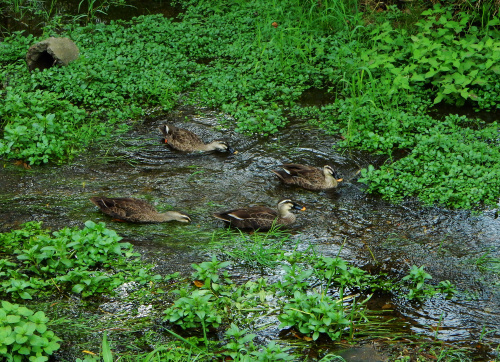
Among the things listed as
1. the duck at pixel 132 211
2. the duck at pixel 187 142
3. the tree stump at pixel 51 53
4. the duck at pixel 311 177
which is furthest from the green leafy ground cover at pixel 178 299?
the tree stump at pixel 51 53

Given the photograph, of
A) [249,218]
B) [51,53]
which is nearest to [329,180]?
[249,218]

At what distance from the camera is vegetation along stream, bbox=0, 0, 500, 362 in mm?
5531

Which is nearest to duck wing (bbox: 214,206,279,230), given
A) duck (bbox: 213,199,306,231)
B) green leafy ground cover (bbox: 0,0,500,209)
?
duck (bbox: 213,199,306,231)

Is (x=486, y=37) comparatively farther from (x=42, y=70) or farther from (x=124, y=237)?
(x=42, y=70)

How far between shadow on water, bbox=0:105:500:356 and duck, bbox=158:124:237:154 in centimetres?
11

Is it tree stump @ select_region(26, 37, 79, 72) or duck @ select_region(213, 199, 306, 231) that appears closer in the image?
duck @ select_region(213, 199, 306, 231)

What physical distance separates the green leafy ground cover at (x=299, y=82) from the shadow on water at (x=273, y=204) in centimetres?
37

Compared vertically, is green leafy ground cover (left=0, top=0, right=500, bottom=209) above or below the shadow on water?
above

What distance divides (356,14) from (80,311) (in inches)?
340

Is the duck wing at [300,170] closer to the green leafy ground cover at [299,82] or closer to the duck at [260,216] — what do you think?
the green leafy ground cover at [299,82]

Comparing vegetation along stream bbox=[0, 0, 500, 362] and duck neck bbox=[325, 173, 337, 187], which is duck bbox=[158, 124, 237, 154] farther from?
duck neck bbox=[325, 173, 337, 187]

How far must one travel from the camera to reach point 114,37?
12.6 m

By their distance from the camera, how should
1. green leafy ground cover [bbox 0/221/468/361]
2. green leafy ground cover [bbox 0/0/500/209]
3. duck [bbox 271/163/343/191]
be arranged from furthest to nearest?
green leafy ground cover [bbox 0/0/500/209]
duck [bbox 271/163/343/191]
green leafy ground cover [bbox 0/221/468/361]

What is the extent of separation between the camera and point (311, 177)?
28.2 feet
